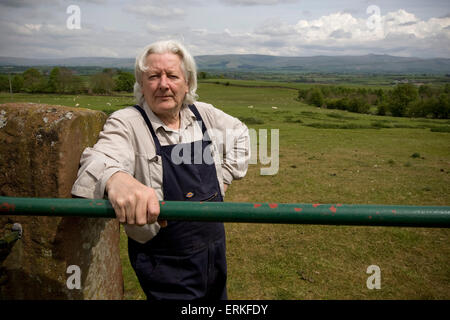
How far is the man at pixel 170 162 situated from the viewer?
216 centimetres

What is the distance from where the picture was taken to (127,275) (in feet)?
16.4

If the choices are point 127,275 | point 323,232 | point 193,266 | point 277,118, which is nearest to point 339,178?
point 323,232

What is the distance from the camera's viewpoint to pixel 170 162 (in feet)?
7.45

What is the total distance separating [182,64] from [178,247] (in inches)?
56.7

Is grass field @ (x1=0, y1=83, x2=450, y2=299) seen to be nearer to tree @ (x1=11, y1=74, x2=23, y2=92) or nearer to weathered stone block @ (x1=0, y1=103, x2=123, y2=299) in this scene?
weathered stone block @ (x1=0, y1=103, x2=123, y2=299)

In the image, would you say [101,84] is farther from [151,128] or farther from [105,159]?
[105,159]

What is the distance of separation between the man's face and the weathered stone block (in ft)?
1.37

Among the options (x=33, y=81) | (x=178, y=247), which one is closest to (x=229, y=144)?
(x=178, y=247)

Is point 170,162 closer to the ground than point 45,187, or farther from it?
farther from it

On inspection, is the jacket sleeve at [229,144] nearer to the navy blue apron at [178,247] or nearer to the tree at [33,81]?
the navy blue apron at [178,247]

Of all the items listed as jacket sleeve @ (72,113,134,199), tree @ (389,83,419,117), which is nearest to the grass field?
jacket sleeve @ (72,113,134,199)
